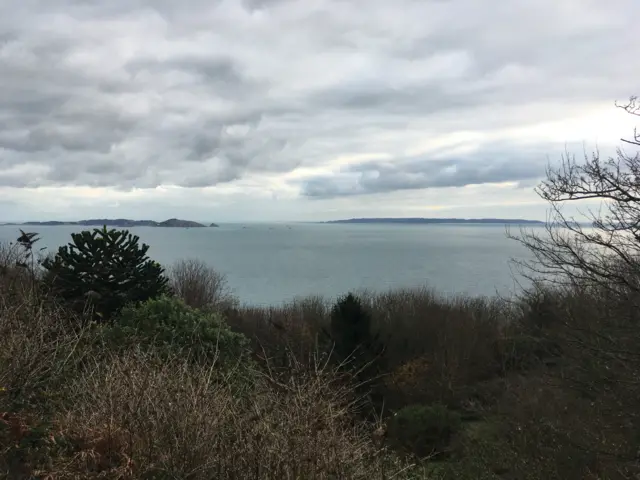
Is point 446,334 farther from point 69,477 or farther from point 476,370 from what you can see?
point 69,477

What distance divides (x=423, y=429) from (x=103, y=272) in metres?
9.85

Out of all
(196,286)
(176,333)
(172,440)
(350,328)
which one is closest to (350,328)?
(350,328)

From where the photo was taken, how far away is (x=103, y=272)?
13.1 metres

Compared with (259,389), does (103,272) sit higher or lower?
higher

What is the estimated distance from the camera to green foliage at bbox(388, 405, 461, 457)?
47.1 ft

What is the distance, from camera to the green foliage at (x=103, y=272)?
42.4 feet

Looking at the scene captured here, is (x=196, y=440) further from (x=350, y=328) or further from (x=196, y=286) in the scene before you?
(x=196, y=286)

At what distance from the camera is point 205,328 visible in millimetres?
9531

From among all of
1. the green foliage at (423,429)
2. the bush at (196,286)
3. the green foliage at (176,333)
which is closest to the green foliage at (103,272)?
the green foliage at (176,333)

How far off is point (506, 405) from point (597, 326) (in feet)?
14.6

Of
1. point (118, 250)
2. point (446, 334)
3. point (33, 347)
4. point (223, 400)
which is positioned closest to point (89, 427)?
point (223, 400)

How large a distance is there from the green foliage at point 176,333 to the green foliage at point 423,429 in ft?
21.9

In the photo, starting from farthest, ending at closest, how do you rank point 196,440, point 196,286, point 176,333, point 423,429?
point 196,286
point 423,429
point 176,333
point 196,440

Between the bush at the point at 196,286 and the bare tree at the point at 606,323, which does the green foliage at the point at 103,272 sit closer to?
the bare tree at the point at 606,323
